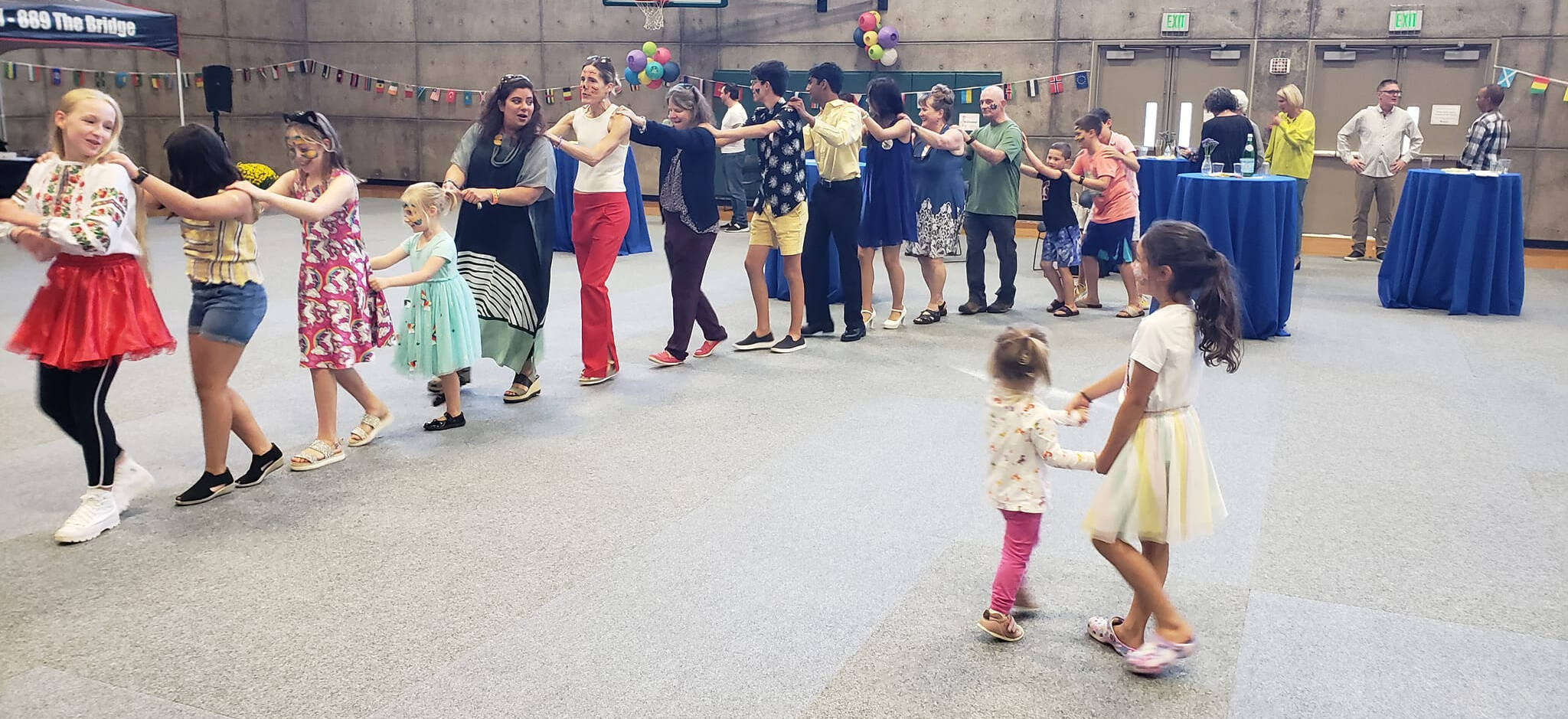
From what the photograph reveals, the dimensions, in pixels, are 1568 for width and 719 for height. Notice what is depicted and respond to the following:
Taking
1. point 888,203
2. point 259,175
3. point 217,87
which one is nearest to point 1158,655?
point 888,203

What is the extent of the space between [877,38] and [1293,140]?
4.47 metres

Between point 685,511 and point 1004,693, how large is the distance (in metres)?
1.35

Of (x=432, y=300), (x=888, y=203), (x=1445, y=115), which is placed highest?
(x=1445, y=115)

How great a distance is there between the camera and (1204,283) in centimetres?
247

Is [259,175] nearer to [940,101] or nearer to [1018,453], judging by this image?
[940,101]

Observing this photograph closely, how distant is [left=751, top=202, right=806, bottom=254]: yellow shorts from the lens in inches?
224

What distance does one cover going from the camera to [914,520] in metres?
A: 3.49

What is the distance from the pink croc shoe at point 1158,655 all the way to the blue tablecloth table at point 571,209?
6.37 m

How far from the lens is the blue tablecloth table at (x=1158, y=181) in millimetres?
8203

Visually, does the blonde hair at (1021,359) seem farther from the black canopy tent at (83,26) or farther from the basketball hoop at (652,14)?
the basketball hoop at (652,14)

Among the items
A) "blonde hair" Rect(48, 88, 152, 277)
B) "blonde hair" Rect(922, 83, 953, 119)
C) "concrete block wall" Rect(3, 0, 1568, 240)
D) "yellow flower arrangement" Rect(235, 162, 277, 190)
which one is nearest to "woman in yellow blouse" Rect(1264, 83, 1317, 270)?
"concrete block wall" Rect(3, 0, 1568, 240)

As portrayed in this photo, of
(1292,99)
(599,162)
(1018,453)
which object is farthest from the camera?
(1292,99)

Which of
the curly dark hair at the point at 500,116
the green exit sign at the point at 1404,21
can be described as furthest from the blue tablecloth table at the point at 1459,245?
the curly dark hair at the point at 500,116

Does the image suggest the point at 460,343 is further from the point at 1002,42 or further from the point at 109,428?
the point at 1002,42
